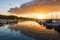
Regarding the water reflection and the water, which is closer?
the water

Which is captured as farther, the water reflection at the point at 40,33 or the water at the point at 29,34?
the water reflection at the point at 40,33

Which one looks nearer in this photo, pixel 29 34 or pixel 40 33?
pixel 29 34
